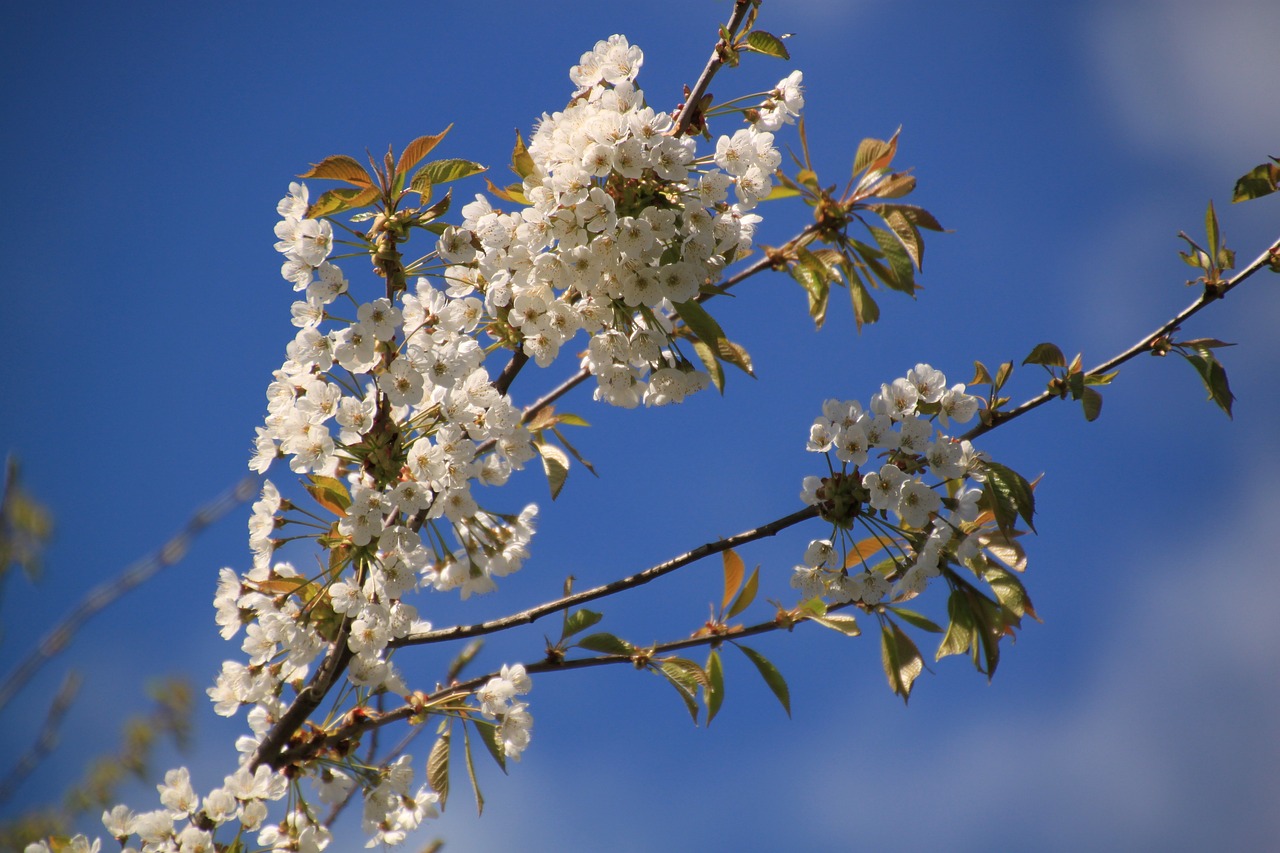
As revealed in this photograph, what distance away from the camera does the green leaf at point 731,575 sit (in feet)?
7.59

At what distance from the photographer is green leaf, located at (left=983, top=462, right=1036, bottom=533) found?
6.29 feet

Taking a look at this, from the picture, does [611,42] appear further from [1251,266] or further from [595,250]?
[1251,266]

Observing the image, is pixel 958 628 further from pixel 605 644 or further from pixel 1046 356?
pixel 605 644

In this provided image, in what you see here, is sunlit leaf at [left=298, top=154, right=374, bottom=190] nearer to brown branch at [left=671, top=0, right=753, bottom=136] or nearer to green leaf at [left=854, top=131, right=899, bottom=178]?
brown branch at [left=671, top=0, right=753, bottom=136]

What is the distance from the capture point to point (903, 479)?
1.90m

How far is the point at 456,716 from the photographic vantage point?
2.22m

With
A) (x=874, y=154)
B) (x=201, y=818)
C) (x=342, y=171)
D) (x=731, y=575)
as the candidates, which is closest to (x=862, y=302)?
(x=874, y=154)

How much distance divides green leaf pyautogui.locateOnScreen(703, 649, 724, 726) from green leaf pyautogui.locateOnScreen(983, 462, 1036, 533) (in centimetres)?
75

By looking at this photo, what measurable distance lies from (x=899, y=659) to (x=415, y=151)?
159 cm

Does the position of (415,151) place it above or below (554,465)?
above

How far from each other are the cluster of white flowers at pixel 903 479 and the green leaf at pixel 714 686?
323 millimetres

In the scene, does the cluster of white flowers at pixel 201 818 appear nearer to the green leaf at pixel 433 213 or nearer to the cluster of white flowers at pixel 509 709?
the cluster of white flowers at pixel 509 709

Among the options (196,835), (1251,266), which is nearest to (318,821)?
(196,835)

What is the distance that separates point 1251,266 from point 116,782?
3.75 metres
